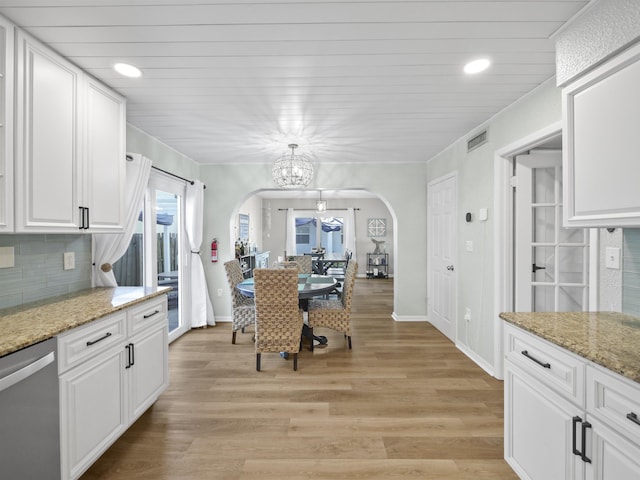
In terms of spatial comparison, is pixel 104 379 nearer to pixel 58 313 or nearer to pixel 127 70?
pixel 58 313

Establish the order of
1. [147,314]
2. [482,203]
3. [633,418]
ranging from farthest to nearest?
1. [482,203]
2. [147,314]
3. [633,418]

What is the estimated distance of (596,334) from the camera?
1.37 m

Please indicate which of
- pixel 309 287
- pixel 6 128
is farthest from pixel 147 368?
pixel 309 287

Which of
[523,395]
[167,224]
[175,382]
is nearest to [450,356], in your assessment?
[523,395]

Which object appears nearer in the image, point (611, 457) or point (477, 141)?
point (611, 457)

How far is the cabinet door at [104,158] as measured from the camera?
2.08 metres

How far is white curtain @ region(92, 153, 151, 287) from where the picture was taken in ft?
8.13

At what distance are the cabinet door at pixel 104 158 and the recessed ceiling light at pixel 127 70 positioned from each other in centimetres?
23

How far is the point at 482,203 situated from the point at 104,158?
332cm

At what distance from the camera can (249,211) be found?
324 inches

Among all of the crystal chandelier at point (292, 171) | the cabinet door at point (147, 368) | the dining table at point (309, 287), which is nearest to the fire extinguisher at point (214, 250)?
the dining table at point (309, 287)

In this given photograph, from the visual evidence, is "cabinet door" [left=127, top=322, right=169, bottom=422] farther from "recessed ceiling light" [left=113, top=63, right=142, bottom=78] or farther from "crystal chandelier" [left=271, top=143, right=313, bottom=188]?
"crystal chandelier" [left=271, top=143, right=313, bottom=188]

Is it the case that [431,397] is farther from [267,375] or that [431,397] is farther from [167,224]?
[167,224]

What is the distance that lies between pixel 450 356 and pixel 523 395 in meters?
1.94
